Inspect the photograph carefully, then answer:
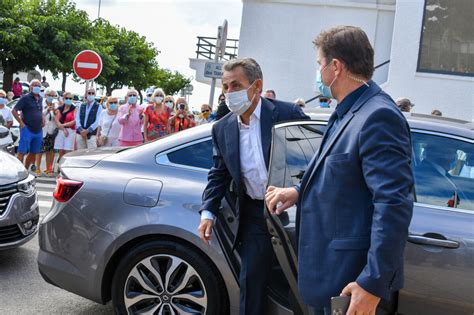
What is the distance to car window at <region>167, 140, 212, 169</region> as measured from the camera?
3.76 metres

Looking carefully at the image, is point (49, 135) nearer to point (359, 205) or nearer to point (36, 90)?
point (36, 90)

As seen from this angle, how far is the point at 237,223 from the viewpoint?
307cm

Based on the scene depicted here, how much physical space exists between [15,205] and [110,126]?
5189 millimetres

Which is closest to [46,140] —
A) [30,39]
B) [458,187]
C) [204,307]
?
[204,307]

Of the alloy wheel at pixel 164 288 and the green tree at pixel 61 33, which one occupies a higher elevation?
the green tree at pixel 61 33

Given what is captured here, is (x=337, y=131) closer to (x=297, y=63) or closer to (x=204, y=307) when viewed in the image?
(x=204, y=307)

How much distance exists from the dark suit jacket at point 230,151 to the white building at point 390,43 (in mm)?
10173

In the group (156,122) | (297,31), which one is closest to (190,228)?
(156,122)

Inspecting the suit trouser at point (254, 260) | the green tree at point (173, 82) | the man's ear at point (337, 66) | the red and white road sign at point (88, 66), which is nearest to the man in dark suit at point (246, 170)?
the suit trouser at point (254, 260)

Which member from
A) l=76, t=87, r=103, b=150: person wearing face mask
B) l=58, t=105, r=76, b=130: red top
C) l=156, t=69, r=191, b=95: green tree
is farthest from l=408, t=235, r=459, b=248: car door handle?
l=156, t=69, r=191, b=95: green tree

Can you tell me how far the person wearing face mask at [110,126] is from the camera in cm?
1016

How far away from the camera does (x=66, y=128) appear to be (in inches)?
438

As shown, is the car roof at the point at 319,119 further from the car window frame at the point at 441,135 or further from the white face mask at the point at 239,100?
the white face mask at the point at 239,100

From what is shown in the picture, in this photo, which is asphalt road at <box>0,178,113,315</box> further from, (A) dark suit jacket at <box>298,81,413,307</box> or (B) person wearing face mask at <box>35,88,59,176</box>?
(B) person wearing face mask at <box>35,88,59,176</box>
